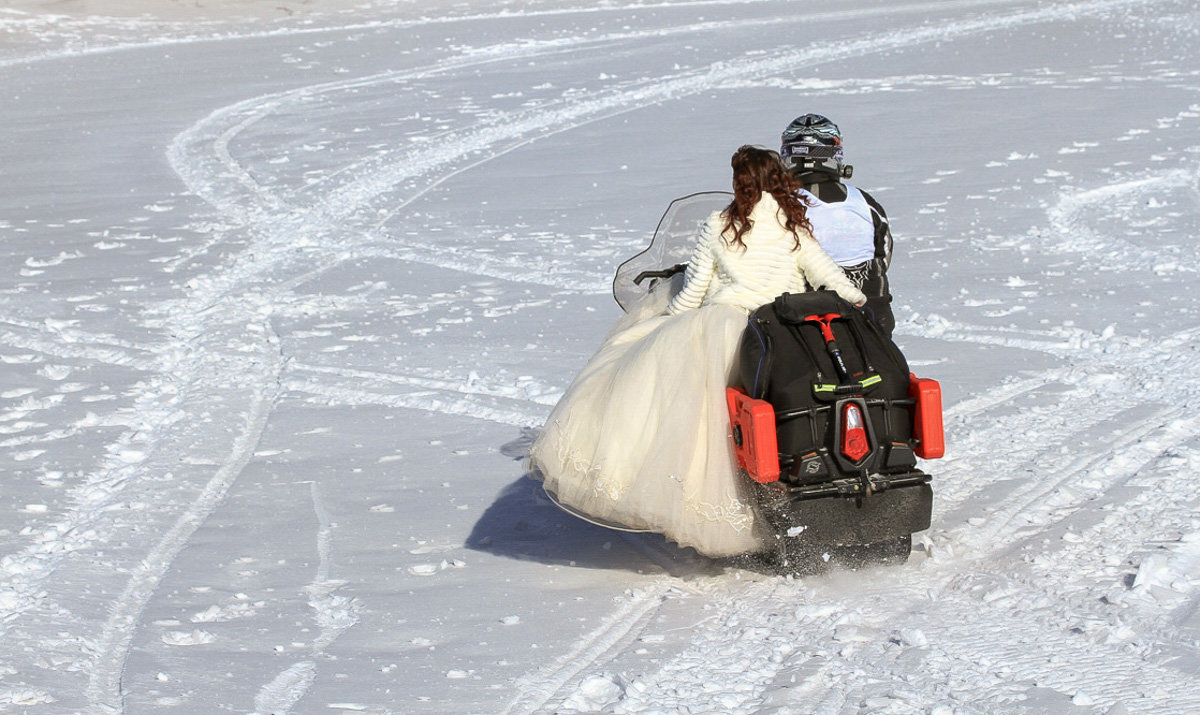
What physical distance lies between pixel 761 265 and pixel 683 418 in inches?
28.9

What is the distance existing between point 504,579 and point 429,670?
3.10 ft

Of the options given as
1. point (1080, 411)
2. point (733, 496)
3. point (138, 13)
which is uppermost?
point (138, 13)

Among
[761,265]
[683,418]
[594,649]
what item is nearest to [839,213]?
[761,265]

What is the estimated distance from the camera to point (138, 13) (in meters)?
30.4

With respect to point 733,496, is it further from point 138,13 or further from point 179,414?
point 138,13

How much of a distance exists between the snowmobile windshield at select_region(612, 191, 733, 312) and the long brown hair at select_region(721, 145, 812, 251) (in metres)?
0.78

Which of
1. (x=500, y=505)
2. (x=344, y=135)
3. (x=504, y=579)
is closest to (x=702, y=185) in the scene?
(x=344, y=135)

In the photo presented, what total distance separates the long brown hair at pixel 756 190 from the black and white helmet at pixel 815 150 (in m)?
0.81

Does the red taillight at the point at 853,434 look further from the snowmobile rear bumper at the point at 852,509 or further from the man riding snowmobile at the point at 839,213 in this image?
the man riding snowmobile at the point at 839,213

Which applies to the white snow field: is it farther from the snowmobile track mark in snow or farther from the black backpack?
the black backpack

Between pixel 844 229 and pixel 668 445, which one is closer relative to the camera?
pixel 668 445

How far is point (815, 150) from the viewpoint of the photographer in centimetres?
600

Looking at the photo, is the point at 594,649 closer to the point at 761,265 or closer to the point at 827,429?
the point at 827,429

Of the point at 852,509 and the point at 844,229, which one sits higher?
the point at 844,229
